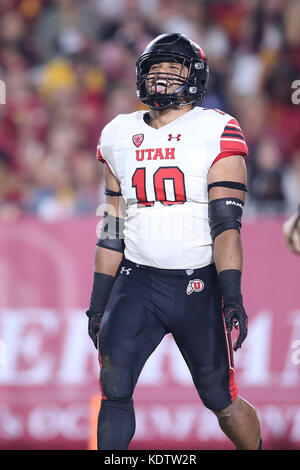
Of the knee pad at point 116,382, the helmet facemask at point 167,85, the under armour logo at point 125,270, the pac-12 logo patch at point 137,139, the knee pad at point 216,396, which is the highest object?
the helmet facemask at point 167,85

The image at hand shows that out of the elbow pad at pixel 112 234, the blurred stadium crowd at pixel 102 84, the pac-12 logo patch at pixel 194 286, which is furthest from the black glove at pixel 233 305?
the blurred stadium crowd at pixel 102 84

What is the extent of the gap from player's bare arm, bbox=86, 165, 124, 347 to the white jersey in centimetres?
12

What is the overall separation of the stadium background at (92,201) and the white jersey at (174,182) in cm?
173

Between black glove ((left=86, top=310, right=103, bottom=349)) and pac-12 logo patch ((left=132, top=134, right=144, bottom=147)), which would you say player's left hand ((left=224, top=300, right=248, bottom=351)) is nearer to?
black glove ((left=86, top=310, right=103, bottom=349))

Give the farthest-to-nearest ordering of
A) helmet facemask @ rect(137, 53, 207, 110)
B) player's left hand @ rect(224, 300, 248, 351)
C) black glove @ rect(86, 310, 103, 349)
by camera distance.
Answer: black glove @ rect(86, 310, 103, 349), helmet facemask @ rect(137, 53, 207, 110), player's left hand @ rect(224, 300, 248, 351)

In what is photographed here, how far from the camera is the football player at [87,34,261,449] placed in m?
3.52

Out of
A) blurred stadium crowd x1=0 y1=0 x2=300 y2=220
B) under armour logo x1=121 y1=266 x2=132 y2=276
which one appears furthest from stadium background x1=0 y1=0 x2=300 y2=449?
under armour logo x1=121 y1=266 x2=132 y2=276

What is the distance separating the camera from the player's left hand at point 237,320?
11.2 ft

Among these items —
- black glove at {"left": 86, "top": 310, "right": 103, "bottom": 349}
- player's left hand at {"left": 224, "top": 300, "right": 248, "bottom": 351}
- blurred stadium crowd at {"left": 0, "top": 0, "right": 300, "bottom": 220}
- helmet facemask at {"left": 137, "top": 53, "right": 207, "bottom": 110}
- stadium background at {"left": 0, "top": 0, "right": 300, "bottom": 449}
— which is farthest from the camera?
blurred stadium crowd at {"left": 0, "top": 0, "right": 300, "bottom": 220}

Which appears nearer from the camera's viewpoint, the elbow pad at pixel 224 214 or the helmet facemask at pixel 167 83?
the elbow pad at pixel 224 214

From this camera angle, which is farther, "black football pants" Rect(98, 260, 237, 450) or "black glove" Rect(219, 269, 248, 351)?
"black football pants" Rect(98, 260, 237, 450)

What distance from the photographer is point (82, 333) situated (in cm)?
527

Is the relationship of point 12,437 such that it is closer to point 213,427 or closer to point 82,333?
point 82,333

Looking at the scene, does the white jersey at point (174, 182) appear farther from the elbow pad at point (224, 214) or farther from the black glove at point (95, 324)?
the black glove at point (95, 324)
